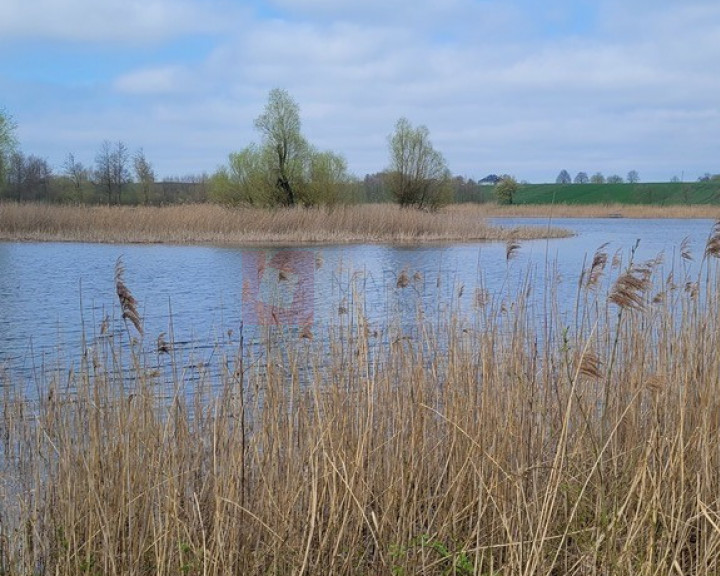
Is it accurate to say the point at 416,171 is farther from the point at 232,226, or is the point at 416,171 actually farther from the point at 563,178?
the point at 563,178

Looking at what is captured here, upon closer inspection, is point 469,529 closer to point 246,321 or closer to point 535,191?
point 246,321

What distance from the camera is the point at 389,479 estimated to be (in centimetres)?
350

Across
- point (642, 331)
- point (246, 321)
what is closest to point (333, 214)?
point (246, 321)

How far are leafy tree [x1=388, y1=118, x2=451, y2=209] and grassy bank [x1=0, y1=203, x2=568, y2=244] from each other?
11.6 metres

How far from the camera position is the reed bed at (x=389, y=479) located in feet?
9.25

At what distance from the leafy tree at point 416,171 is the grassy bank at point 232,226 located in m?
11.6

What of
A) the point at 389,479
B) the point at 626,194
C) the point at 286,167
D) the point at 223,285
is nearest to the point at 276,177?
the point at 286,167

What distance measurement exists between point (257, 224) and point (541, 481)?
25.4 m

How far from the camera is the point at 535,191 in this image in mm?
98125

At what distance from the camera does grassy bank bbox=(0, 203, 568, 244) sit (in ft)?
91.1
